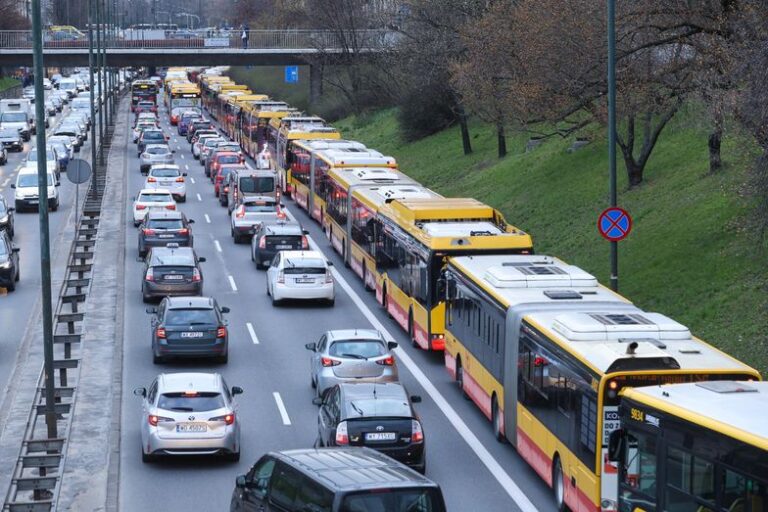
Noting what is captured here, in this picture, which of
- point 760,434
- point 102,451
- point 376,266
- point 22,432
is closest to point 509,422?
point 102,451

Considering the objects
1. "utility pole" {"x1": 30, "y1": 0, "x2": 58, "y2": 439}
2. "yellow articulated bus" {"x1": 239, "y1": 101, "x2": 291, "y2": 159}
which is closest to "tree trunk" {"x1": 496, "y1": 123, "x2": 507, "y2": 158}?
"yellow articulated bus" {"x1": 239, "y1": 101, "x2": 291, "y2": 159}

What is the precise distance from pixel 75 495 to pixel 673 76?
20.2 metres

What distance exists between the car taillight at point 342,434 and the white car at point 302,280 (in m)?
15.2

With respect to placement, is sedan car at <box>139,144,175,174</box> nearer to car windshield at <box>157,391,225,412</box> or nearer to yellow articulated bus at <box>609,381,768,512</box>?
car windshield at <box>157,391,225,412</box>

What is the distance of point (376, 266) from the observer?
1404 inches

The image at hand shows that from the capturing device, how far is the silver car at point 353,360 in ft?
81.2

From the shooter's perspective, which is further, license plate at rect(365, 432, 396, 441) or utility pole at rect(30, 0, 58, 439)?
utility pole at rect(30, 0, 58, 439)

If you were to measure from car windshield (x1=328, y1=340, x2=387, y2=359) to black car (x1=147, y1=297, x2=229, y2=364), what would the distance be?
3.77m

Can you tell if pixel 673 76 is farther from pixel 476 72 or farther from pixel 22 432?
pixel 22 432

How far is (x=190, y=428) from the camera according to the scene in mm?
20750

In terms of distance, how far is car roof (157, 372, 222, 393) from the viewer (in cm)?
2102

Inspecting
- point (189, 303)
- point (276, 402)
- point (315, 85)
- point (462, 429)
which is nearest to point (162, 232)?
point (189, 303)

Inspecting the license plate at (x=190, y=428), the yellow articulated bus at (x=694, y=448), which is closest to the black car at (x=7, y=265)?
the license plate at (x=190, y=428)

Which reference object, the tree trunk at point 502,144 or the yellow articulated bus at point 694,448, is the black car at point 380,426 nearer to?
the yellow articulated bus at point 694,448
